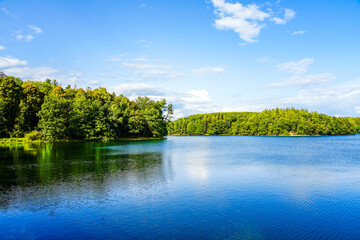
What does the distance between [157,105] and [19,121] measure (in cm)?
5305

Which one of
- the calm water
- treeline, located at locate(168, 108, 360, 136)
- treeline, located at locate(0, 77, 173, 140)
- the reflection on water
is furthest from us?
treeline, located at locate(168, 108, 360, 136)

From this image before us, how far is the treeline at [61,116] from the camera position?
202ft

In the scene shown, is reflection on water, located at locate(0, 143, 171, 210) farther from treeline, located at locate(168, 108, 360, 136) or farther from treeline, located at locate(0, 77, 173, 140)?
treeline, located at locate(168, 108, 360, 136)

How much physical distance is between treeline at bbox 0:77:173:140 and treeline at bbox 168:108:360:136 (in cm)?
3332

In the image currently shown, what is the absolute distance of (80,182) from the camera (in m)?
18.1

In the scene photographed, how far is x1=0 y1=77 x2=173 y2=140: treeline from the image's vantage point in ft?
202

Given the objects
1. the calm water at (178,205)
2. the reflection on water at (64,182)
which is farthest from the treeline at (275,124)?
the calm water at (178,205)

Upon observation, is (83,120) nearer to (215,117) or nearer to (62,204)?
(62,204)

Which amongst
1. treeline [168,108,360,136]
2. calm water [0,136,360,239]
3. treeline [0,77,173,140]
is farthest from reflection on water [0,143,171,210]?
treeline [168,108,360,136]

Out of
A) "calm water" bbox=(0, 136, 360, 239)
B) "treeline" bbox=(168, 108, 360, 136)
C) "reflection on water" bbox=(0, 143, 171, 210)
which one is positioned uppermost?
"treeline" bbox=(168, 108, 360, 136)

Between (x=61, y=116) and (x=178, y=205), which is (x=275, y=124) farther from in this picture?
(x=178, y=205)

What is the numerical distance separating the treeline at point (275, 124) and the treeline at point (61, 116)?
3332 centimetres

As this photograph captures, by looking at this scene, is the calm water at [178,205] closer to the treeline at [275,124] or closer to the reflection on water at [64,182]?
the reflection on water at [64,182]

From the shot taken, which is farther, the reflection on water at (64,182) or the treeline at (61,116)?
the treeline at (61,116)
